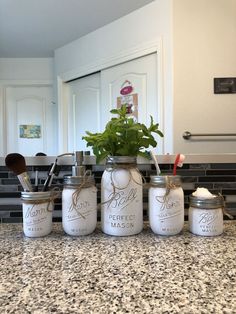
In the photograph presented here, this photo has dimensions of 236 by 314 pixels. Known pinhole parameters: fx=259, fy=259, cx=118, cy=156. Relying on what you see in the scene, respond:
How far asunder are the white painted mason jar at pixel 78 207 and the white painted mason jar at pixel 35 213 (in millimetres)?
52

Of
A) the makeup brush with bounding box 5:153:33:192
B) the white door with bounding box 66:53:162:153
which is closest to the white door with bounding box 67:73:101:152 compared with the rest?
the white door with bounding box 66:53:162:153

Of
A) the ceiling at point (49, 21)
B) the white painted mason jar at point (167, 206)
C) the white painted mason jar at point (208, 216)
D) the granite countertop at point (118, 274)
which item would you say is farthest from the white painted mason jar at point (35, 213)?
the ceiling at point (49, 21)

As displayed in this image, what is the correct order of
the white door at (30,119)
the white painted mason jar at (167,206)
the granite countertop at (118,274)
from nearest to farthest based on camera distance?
the granite countertop at (118,274)
the white painted mason jar at (167,206)
the white door at (30,119)

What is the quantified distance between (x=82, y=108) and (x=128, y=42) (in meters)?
0.33

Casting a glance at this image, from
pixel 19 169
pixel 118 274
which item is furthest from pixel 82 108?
pixel 118 274

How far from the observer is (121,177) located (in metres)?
0.67

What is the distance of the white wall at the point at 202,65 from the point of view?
1.02 metres

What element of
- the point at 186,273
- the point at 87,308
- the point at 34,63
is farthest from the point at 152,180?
the point at 34,63

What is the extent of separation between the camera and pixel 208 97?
3.37ft

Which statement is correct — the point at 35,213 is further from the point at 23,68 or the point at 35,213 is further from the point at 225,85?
the point at 225,85

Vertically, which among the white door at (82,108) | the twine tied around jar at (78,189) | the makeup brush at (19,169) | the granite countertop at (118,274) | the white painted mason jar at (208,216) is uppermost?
the white door at (82,108)

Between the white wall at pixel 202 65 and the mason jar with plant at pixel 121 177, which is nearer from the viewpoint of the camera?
the mason jar with plant at pixel 121 177

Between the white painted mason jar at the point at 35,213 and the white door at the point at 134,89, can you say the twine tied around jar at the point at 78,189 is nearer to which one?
the white painted mason jar at the point at 35,213

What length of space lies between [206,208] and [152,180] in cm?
15
